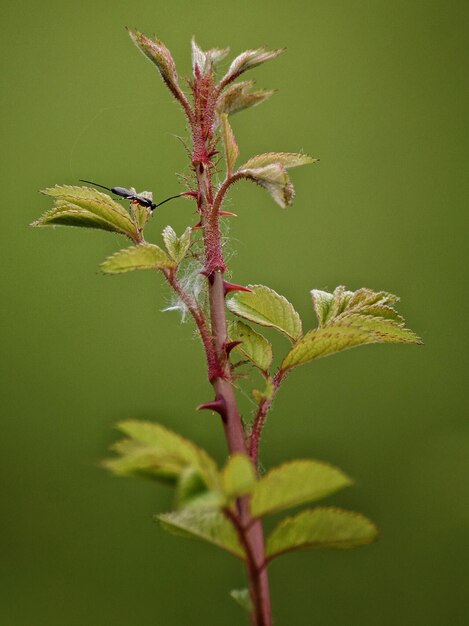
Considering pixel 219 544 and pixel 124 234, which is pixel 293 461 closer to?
pixel 219 544

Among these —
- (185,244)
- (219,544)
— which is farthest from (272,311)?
(219,544)

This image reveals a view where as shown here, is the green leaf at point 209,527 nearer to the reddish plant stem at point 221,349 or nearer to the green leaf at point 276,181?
the reddish plant stem at point 221,349

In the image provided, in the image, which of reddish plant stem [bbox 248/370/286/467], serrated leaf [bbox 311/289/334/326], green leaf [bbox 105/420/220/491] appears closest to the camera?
green leaf [bbox 105/420/220/491]

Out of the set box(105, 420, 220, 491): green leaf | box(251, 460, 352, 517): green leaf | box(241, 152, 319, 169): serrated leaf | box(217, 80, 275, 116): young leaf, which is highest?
box(217, 80, 275, 116): young leaf

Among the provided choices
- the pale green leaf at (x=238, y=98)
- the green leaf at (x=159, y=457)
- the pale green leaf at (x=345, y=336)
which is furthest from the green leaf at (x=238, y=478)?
the pale green leaf at (x=238, y=98)

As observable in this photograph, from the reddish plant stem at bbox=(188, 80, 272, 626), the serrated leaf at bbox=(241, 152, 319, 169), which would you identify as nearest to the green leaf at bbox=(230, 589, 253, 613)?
the reddish plant stem at bbox=(188, 80, 272, 626)

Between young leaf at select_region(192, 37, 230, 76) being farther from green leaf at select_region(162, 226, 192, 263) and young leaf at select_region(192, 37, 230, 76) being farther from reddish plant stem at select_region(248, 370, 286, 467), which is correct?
reddish plant stem at select_region(248, 370, 286, 467)
